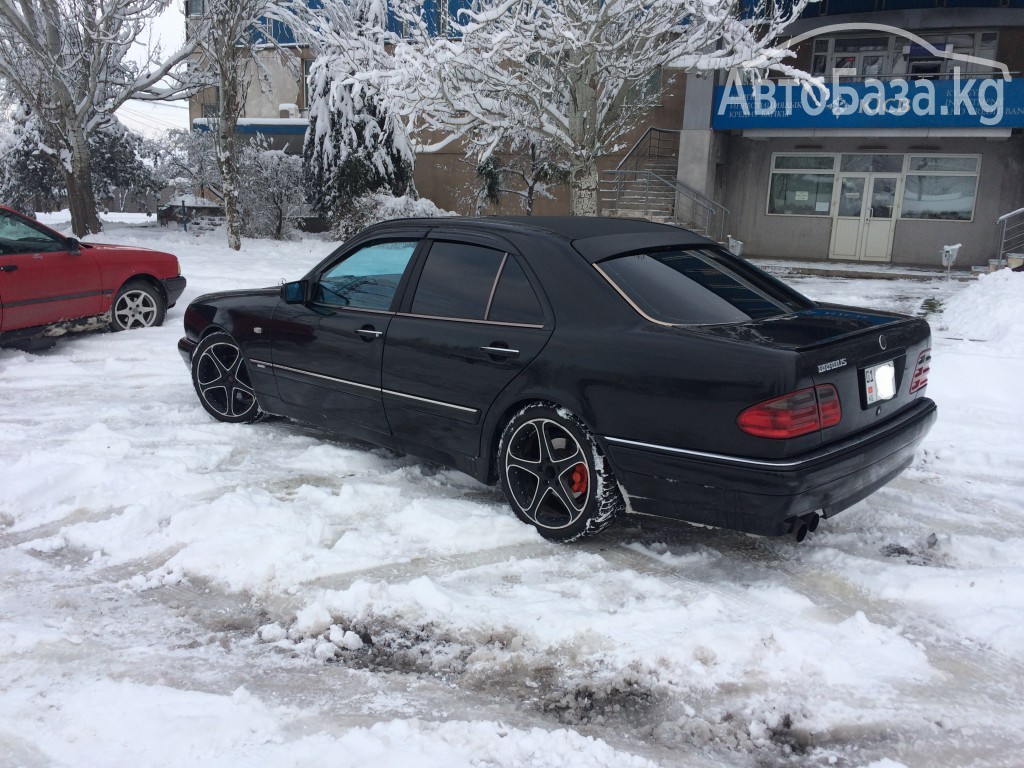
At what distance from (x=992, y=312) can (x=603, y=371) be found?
752 cm

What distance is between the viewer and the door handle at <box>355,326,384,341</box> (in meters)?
4.72

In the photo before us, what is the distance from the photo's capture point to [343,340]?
490cm

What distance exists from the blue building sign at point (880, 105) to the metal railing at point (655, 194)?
2.07 meters

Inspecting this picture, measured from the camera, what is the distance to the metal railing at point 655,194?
20203 millimetres

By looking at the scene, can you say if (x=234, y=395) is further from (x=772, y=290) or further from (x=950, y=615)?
(x=950, y=615)

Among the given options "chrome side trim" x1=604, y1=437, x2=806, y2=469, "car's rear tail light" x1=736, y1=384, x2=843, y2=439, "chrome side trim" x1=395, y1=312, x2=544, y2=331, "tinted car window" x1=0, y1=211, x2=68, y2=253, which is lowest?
"chrome side trim" x1=604, y1=437, x2=806, y2=469

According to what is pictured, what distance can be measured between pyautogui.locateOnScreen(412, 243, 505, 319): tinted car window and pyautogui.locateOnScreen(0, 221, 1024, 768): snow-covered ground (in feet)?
3.45

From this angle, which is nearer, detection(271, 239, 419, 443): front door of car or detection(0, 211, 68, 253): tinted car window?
detection(271, 239, 419, 443): front door of car

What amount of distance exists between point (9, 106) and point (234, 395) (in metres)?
25.5

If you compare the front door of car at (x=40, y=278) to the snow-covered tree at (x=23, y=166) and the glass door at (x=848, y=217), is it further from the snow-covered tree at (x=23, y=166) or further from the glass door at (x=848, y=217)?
the glass door at (x=848, y=217)

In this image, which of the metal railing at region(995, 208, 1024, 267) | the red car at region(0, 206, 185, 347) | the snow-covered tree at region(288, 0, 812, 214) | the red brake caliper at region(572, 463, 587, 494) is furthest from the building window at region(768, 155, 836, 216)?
the red brake caliper at region(572, 463, 587, 494)

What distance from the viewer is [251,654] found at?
122 inches

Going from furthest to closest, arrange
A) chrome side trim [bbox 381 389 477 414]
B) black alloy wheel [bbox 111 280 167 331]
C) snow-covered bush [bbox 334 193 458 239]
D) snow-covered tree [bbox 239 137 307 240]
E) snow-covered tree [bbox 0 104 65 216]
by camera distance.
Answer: snow-covered tree [bbox 0 104 65 216] → snow-covered tree [bbox 239 137 307 240] → snow-covered bush [bbox 334 193 458 239] → black alloy wheel [bbox 111 280 167 331] → chrome side trim [bbox 381 389 477 414]

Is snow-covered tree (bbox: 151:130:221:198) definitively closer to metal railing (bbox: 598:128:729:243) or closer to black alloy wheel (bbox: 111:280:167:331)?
metal railing (bbox: 598:128:729:243)
